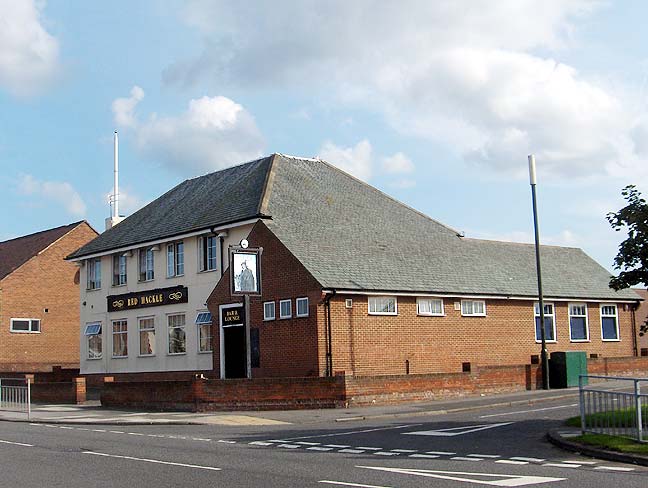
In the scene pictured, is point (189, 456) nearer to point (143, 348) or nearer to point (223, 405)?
point (223, 405)

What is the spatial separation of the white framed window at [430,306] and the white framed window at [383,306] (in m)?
1.24

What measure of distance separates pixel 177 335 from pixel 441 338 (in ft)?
39.4

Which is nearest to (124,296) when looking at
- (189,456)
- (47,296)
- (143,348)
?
(143,348)

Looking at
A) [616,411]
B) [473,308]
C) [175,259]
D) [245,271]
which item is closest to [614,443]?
[616,411]

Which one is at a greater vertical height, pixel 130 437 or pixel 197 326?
pixel 197 326

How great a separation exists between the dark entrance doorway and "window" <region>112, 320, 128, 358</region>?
31.0 feet

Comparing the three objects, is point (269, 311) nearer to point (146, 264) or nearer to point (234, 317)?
point (234, 317)

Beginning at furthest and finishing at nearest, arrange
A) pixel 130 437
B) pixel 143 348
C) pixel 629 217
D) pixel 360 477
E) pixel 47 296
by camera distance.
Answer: pixel 47 296 < pixel 143 348 < pixel 130 437 < pixel 629 217 < pixel 360 477

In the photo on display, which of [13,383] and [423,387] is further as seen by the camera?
[13,383]

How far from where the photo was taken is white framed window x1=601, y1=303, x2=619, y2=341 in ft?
129

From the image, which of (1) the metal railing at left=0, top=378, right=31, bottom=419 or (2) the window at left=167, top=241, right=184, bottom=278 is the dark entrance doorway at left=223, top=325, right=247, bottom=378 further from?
(1) the metal railing at left=0, top=378, right=31, bottom=419

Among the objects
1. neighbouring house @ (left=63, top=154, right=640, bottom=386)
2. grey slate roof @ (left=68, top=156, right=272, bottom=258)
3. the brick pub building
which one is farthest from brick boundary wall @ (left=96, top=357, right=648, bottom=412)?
grey slate roof @ (left=68, top=156, right=272, bottom=258)

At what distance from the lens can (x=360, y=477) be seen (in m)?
12.2

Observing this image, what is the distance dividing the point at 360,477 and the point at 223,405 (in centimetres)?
1485
